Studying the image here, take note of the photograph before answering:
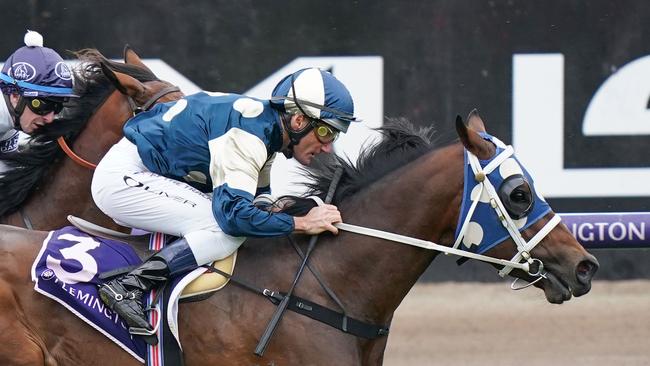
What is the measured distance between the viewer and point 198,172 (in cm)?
430

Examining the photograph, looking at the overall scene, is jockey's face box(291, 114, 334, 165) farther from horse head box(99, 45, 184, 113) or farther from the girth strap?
horse head box(99, 45, 184, 113)

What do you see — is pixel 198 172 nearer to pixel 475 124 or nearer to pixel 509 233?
pixel 475 124

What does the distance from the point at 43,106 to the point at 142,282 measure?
1.40 m

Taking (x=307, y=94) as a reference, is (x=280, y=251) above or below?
below

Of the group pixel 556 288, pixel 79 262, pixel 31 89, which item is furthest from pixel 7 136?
pixel 556 288

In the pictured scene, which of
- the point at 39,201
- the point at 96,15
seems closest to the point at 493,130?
the point at 96,15

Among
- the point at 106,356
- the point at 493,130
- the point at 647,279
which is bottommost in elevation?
the point at 647,279

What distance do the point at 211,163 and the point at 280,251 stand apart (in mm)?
443

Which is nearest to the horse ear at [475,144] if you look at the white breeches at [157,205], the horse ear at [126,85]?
the white breeches at [157,205]

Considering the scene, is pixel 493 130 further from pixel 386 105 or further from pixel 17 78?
pixel 17 78

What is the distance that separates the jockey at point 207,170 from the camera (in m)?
4.02

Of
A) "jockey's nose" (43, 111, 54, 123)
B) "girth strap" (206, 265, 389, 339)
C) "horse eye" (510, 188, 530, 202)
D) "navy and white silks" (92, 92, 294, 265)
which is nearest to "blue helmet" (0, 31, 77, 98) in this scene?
"jockey's nose" (43, 111, 54, 123)

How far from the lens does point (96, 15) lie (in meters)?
7.54

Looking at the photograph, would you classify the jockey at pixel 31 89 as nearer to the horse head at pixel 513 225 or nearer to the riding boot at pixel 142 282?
the riding boot at pixel 142 282
